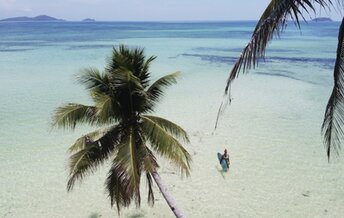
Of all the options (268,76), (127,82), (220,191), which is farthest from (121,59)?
(268,76)

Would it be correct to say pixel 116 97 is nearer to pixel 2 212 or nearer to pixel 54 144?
pixel 2 212

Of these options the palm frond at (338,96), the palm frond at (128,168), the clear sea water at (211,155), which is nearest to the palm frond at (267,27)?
the palm frond at (338,96)

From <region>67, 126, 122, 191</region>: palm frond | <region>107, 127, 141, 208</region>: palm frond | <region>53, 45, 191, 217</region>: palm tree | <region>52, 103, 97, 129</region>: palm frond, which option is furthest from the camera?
<region>52, 103, 97, 129</region>: palm frond

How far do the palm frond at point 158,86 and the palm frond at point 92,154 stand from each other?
1.18 metres

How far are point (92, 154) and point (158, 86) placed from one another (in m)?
2.37

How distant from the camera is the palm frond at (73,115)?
29.4ft

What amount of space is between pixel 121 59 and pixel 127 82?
645mm

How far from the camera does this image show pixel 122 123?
30.8ft

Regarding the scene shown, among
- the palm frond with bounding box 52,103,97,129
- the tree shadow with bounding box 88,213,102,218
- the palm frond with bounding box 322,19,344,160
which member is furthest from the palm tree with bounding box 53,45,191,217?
the palm frond with bounding box 322,19,344,160

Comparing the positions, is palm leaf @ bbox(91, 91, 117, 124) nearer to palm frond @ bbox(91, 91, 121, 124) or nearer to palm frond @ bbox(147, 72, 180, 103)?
palm frond @ bbox(91, 91, 121, 124)

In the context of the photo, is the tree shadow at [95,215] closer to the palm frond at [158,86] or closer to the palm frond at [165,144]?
the palm frond at [165,144]

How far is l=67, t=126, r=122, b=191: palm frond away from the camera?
29.0 ft

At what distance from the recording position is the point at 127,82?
8.87 m

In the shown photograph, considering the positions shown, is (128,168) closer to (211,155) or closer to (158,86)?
(158,86)
